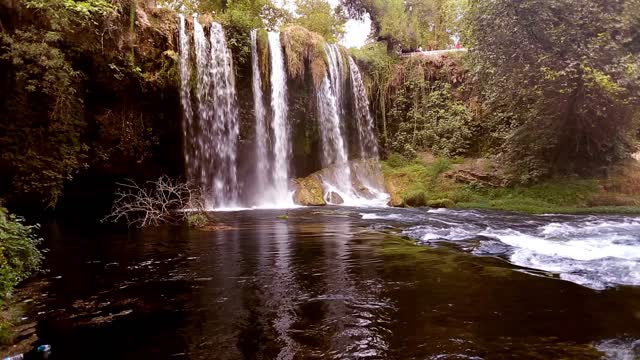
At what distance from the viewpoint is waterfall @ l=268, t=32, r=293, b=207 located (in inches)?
661

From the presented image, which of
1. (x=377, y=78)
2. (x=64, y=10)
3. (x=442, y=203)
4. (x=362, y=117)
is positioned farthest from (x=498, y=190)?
(x=64, y=10)

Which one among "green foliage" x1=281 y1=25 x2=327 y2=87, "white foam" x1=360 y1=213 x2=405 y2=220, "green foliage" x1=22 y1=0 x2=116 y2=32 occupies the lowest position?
"white foam" x1=360 y1=213 x2=405 y2=220

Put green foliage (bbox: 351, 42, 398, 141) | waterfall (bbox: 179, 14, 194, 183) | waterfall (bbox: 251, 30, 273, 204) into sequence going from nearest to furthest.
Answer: waterfall (bbox: 179, 14, 194, 183)
waterfall (bbox: 251, 30, 273, 204)
green foliage (bbox: 351, 42, 398, 141)

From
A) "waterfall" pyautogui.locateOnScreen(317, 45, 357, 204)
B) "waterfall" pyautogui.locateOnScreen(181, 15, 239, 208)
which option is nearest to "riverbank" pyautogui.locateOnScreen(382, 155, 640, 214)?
"waterfall" pyautogui.locateOnScreen(317, 45, 357, 204)

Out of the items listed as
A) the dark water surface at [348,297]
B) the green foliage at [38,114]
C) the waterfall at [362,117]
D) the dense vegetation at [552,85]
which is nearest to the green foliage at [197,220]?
the dark water surface at [348,297]

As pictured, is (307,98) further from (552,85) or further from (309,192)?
(552,85)

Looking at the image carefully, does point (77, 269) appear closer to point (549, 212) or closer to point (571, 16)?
point (549, 212)

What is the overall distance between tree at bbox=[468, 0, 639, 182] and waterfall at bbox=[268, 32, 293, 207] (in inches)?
281

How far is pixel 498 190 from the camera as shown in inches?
594

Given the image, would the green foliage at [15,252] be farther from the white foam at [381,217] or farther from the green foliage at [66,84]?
the white foam at [381,217]

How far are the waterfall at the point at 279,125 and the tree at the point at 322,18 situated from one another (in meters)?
10.0

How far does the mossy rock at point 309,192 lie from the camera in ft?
54.0

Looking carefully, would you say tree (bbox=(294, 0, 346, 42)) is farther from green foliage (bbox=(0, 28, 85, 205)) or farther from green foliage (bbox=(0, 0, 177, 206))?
green foliage (bbox=(0, 28, 85, 205))

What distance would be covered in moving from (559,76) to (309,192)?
9.24 meters
